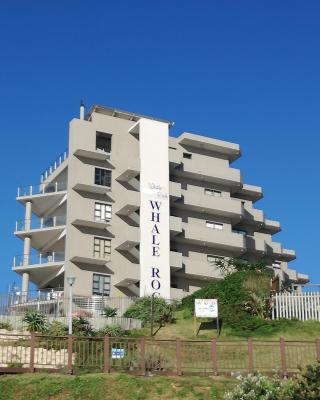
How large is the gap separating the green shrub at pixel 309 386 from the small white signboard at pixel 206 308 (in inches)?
847

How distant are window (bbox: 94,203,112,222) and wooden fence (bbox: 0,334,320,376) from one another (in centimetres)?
3091

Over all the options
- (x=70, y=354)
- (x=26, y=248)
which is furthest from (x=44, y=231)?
(x=70, y=354)

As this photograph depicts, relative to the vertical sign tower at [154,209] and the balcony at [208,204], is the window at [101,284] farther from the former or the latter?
the balcony at [208,204]

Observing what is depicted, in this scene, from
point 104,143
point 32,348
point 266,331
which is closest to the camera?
point 32,348

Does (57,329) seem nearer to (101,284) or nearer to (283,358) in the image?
(283,358)

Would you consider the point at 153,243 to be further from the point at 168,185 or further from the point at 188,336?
the point at 188,336

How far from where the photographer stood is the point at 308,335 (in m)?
44.1

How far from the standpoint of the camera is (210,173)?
2876 inches

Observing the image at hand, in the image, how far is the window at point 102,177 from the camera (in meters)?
65.7

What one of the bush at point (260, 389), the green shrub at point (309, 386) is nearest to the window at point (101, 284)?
the bush at point (260, 389)

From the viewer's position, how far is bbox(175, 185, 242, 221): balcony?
7012 centimetres

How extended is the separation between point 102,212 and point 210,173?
1277 centimetres

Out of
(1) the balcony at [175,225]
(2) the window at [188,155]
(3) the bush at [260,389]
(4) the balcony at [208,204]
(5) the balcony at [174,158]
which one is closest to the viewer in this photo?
(3) the bush at [260,389]

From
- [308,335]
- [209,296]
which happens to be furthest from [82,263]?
[308,335]
